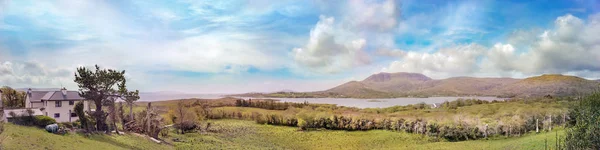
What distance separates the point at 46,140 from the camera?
641 inches

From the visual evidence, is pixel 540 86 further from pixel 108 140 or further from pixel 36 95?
pixel 36 95

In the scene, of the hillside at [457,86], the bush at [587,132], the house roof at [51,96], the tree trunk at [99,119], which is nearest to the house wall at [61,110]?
the house roof at [51,96]

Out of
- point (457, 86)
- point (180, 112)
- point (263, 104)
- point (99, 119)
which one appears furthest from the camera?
point (457, 86)

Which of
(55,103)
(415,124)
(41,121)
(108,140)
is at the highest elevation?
(55,103)

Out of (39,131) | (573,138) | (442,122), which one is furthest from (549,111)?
(39,131)

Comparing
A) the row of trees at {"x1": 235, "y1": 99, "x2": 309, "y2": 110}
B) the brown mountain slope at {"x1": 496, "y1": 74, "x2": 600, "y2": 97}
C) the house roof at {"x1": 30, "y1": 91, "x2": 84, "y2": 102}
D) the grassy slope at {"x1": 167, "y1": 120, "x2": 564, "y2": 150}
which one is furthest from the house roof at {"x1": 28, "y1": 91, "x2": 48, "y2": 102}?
the brown mountain slope at {"x1": 496, "y1": 74, "x2": 600, "y2": 97}

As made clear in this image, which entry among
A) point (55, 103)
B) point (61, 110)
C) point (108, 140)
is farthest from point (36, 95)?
point (108, 140)

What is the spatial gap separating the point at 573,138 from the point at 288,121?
35.5m

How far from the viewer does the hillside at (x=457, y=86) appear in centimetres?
7588

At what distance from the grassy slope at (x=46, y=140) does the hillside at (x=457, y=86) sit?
64922 mm

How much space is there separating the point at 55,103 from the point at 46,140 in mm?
11093

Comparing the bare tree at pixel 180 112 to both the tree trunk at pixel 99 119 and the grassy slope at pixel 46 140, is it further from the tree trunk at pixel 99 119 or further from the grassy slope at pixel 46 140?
the grassy slope at pixel 46 140

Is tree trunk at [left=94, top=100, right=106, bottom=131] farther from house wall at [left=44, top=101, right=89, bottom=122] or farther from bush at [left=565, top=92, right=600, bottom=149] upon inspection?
bush at [left=565, top=92, right=600, bottom=149]

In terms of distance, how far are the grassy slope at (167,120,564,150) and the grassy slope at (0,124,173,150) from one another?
9.29m
